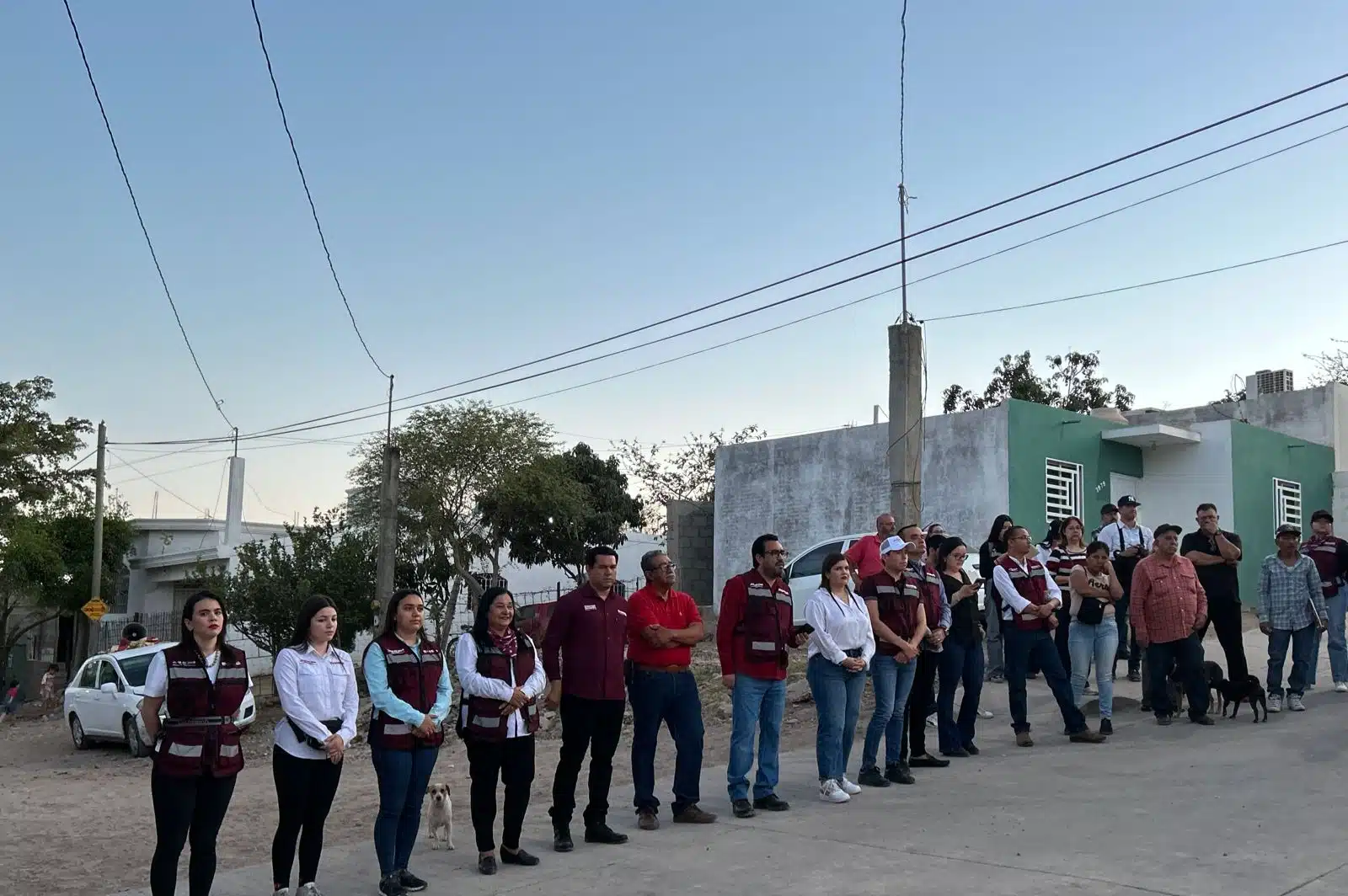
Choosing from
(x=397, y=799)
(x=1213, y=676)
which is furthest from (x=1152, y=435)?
(x=397, y=799)

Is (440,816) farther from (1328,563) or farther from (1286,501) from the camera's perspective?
(1286,501)

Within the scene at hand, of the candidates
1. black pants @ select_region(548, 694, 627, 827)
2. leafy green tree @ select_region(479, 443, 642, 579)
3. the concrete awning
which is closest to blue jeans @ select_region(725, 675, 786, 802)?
black pants @ select_region(548, 694, 627, 827)

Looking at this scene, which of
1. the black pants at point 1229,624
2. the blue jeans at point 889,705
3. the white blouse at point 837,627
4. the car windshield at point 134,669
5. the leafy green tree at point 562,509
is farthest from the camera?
the leafy green tree at point 562,509

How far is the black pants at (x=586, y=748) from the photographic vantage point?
309 inches

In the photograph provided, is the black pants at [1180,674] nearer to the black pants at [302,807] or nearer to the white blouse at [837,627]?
the white blouse at [837,627]

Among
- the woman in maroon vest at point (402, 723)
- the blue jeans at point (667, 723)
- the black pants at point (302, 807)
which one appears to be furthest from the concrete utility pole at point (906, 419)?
the black pants at point (302, 807)

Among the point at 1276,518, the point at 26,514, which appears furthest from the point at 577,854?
the point at 26,514

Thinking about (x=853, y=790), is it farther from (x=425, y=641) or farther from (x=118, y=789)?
(x=118, y=789)

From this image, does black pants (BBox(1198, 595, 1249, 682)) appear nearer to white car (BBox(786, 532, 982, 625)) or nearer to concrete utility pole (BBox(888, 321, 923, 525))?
concrete utility pole (BBox(888, 321, 923, 525))

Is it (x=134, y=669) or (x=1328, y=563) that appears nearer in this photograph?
(x=1328, y=563)

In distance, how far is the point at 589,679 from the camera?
7.83 meters

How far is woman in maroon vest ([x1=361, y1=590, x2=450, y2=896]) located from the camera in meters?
6.76

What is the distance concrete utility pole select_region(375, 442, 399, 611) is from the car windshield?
3.60 metres

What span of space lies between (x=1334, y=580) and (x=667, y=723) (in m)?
7.81
